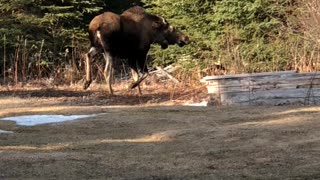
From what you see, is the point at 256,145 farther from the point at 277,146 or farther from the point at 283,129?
the point at 283,129

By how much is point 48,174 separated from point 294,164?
247 cm

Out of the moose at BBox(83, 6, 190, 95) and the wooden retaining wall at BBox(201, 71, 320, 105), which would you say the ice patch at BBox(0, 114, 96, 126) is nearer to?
the wooden retaining wall at BBox(201, 71, 320, 105)

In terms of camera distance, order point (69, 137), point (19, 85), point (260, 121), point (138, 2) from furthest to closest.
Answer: point (138, 2)
point (19, 85)
point (260, 121)
point (69, 137)

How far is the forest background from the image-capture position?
58.7 feet

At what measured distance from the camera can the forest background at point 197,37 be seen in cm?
1789

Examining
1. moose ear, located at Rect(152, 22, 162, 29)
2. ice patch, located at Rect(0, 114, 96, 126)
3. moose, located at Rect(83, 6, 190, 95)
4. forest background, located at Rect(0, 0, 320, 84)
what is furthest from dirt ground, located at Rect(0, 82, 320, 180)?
forest background, located at Rect(0, 0, 320, 84)

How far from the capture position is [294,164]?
264 inches

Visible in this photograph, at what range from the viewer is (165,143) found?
27.7 feet

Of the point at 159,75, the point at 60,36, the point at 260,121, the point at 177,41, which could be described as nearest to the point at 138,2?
the point at 60,36

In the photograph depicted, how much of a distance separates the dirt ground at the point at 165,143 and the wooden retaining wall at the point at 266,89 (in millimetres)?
627

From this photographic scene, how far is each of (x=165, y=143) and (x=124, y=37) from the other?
7.22 meters

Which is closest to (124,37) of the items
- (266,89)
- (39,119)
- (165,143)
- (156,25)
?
(156,25)

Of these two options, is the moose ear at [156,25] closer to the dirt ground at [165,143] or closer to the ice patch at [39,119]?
the dirt ground at [165,143]

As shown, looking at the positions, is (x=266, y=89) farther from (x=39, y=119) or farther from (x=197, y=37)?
(x=197, y=37)
